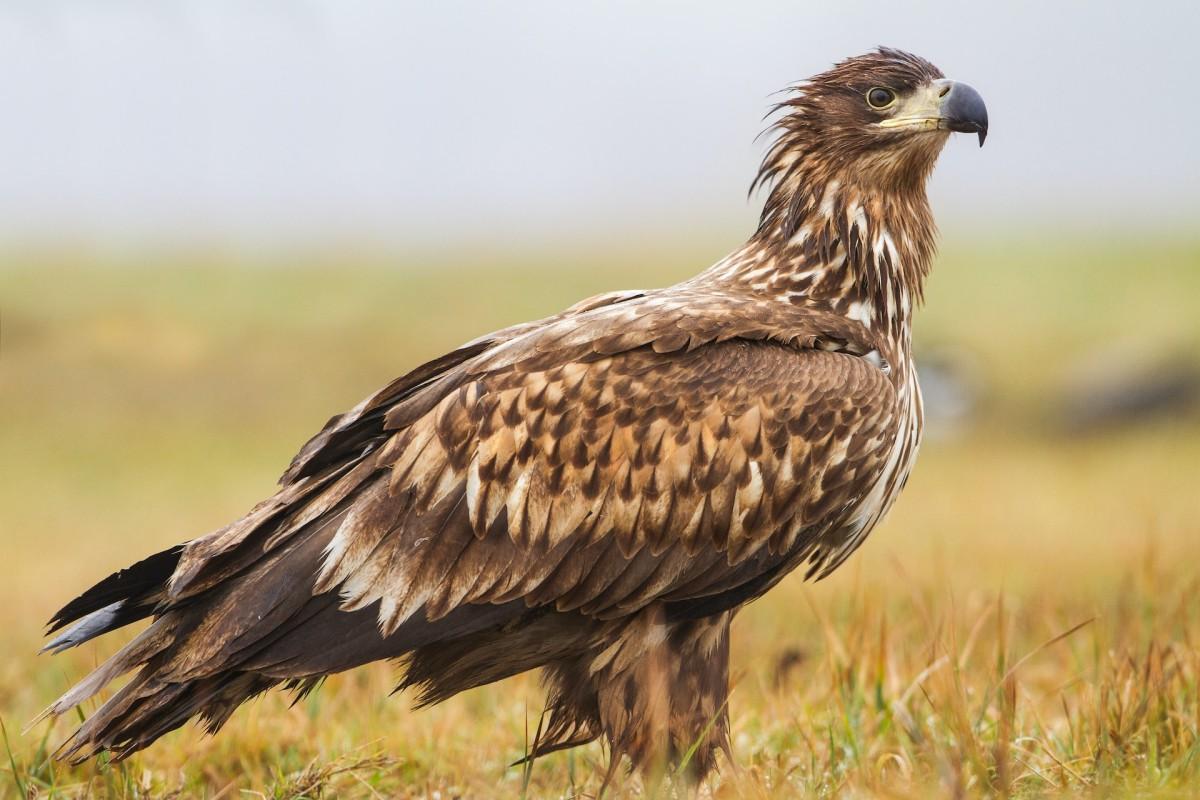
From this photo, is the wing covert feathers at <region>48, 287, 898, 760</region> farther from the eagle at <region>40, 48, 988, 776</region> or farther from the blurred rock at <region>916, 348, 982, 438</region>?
the blurred rock at <region>916, 348, 982, 438</region>

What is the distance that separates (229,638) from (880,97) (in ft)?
9.60

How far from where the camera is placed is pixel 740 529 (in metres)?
4.65

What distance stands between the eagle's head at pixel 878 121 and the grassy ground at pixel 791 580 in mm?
1498

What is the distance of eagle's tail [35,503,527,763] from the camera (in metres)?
4.53

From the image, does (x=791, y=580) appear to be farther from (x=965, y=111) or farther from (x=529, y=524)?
(x=529, y=524)

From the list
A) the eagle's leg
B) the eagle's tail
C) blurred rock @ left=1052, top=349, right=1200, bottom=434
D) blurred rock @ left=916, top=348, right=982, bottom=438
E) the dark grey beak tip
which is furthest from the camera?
blurred rock @ left=916, top=348, right=982, bottom=438

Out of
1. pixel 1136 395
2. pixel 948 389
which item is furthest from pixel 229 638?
pixel 948 389

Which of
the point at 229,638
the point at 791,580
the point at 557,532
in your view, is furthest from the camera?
the point at 791,580

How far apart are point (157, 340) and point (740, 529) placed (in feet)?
59.9

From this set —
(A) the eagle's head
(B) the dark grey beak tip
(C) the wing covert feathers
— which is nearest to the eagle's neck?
(A) the eagle's head

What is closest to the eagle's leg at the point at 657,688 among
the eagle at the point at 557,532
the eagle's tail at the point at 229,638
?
the eagle at the point at 557,532

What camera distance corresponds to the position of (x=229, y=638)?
14.8 feet

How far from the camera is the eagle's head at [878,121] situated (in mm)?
5387

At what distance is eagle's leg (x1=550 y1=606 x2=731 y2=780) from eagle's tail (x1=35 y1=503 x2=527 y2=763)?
393mm
